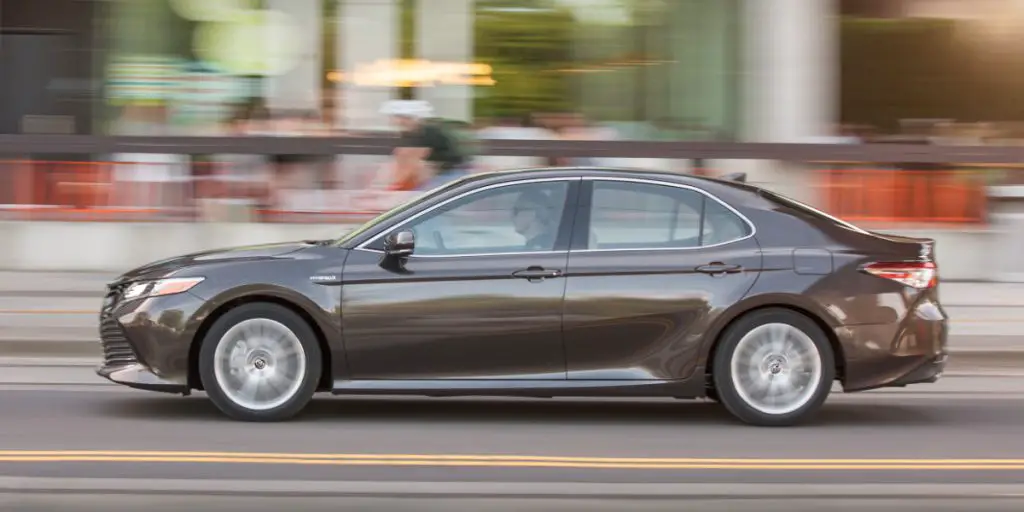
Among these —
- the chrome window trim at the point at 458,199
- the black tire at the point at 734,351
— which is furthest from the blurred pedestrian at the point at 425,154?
the black tire at the point at 734,351

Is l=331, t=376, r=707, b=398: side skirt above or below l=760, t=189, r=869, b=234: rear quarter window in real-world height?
below

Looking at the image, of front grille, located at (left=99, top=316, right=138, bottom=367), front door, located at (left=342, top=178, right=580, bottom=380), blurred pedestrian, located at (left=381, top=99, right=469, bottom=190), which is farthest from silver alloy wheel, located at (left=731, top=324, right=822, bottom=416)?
blurred pedestrian, located at (left=381, top=99, right=469, bottom=190)

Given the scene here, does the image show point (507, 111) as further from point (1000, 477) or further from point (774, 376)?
point (1000, 477)

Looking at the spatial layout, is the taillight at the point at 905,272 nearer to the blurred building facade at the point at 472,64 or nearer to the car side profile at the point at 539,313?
the car side profile at the point at 539,313

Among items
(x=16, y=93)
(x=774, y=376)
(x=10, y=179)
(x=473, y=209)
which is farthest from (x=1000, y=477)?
(x=16, y=93)

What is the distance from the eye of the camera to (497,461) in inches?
271

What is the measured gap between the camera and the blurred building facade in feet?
54.1

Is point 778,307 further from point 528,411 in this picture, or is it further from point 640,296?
point 528,411

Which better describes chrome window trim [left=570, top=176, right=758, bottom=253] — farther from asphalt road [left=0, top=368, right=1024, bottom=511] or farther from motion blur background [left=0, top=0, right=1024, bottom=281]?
motion blur background [left=0, top=0, right=1024, bottom=281]

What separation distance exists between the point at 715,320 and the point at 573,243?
0.84m

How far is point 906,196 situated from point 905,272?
8133mm

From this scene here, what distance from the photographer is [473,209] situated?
26.1 feet

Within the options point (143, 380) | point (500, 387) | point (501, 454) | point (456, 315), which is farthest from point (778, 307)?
point (143, 380)

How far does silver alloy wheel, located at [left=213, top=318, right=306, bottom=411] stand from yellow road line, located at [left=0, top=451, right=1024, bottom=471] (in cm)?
87
